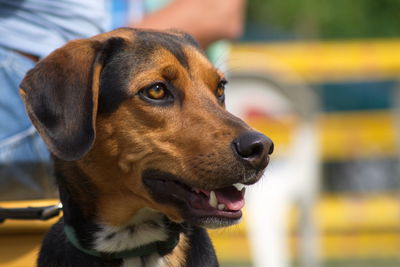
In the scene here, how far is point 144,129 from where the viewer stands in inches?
121

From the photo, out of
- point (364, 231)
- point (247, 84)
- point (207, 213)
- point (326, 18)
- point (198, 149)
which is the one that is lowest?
point (364, 231)

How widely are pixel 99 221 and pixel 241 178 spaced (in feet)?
2.12

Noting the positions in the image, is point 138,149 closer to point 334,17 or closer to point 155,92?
point 155,92

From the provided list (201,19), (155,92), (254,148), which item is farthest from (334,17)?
(254,148)

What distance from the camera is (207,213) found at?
2.95 m

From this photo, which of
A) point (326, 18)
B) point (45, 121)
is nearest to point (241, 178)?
point (45, 121)

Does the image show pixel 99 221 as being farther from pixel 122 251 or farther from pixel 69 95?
pixel 69 95

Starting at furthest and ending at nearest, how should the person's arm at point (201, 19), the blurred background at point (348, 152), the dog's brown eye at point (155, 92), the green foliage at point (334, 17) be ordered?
1. the green foliage at point (334, 17)
2. the blurred background at point (348, 152)
3. the person's arm at point (201, 19)
4. the dog's brown eye at point (155, 92)

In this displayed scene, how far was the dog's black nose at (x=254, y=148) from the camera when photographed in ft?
9.32

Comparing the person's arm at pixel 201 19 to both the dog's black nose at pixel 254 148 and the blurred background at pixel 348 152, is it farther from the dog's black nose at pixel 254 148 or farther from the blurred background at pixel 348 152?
the blurred background at pixel 348 152

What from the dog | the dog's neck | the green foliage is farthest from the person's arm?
Answer: the green foliage

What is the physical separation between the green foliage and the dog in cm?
1168

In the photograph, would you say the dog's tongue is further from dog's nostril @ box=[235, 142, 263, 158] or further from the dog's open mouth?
dog's nostril @ box=[235, 142, 263, 158]

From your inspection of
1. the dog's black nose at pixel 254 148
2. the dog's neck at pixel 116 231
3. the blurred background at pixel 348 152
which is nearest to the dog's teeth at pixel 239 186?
the dog's black nose at pixel 254 148
